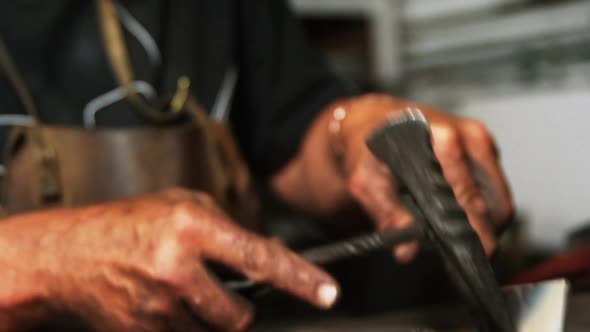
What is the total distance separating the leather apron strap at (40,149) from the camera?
0.66m

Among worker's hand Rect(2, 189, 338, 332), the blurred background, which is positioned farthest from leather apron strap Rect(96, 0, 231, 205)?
the blurred background

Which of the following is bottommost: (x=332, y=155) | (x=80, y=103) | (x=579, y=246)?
(x=579, y=246)

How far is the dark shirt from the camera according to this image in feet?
2.33

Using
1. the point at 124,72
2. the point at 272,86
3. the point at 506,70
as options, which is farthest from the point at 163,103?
the point at 506,70

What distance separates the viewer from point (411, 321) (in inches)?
24.0

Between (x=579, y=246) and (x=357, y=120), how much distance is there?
1.00 feet

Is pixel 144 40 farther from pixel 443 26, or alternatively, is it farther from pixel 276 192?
pixel 443 26

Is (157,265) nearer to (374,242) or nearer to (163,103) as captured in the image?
(374,242)

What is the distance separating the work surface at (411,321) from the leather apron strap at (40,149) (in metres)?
0.23

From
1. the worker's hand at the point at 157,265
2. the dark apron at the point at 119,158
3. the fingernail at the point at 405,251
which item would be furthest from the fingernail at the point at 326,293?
the dark apron at the point at 119,158

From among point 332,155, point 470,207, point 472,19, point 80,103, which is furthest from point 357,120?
point 472,19

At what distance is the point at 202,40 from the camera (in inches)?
32.5

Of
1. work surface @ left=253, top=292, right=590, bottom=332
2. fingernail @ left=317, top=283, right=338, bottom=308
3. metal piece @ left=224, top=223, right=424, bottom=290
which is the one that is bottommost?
work surface @ left=253, top=292, right=590, bottom=332

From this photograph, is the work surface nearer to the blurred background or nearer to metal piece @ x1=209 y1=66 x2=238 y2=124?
metal piece @ x1=209 y1=66 x2=238 y2=124
